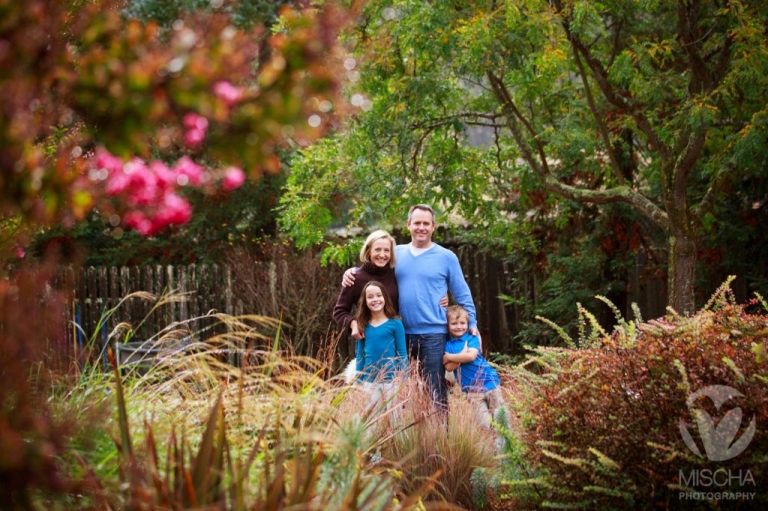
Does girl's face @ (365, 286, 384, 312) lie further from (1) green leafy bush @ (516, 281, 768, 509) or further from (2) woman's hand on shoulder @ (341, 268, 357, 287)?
(1) green leafy bush @ (516, 281, 768, 509)

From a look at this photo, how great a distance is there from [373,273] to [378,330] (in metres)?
0.49

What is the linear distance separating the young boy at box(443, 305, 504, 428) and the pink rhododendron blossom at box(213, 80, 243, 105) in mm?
4023

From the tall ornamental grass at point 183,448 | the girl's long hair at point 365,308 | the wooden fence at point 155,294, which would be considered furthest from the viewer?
the wooden fence at point 155,294

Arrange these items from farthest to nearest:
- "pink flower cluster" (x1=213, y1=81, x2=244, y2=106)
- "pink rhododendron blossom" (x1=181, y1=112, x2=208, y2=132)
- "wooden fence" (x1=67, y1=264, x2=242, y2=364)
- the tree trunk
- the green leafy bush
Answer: "wooden fence" (x1=67, y1=264, x2=242, y2=364) → the tree trunk → the green leafy bush → "pink rhododendron blossom" (x1=181, y1=112, x2=208, y2=132) → "pink flower cluster" (x1=213, y1=81, x2=244, y2=106)

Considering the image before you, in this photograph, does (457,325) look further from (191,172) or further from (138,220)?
(138,220)

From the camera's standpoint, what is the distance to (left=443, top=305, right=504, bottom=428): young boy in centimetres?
573

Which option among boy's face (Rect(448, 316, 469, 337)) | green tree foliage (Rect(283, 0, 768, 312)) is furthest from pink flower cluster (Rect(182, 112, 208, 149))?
green tree foliage (Rect(283, 0, 768, 312))

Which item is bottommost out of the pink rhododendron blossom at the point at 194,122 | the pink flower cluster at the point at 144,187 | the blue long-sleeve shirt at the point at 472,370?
the blue long-sleeve shirt at the point at 472,370

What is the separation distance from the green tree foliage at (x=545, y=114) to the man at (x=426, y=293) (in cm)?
190

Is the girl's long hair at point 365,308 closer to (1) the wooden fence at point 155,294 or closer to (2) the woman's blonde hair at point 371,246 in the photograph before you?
(2) the woman's blonde hair at point 371,246

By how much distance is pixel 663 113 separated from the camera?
9.26 metres

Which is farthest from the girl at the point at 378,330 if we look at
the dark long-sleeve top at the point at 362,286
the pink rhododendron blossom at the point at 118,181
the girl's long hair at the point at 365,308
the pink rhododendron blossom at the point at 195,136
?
the pink rhododendron blossom at the point at 195,136

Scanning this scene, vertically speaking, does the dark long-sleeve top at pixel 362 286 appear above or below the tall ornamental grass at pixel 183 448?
above

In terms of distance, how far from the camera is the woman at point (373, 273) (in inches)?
239
